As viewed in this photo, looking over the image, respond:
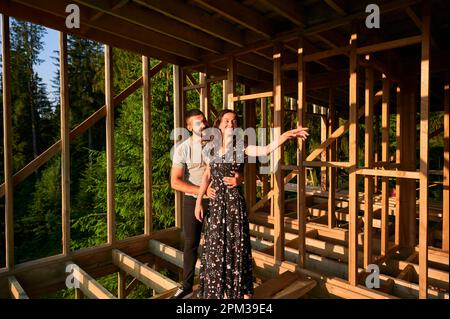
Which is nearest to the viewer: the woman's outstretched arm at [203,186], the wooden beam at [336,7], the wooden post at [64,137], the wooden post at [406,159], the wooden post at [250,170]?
the woman's outstretched arm at [203,186]

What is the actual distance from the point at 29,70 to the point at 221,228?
21884 mm

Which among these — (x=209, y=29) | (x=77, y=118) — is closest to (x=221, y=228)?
(x=209, y=29)

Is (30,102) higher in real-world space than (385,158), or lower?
higher

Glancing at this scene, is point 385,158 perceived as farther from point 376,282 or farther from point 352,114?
point 376,282

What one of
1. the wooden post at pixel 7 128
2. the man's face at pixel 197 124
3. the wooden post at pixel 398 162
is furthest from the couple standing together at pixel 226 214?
the wooden post at pixel 398 162

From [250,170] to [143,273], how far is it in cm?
350

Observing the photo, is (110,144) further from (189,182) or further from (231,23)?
(231,23)

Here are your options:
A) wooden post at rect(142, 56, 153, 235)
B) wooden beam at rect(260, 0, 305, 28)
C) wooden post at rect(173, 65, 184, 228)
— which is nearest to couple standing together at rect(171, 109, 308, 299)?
wooden beam at rect(260, 0, 305, 28)

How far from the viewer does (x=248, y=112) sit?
21.4 feet

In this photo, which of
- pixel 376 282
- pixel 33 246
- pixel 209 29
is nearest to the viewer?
pixel 376 282

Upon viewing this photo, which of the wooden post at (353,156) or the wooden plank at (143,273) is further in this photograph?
the wooden plank at (143,273)

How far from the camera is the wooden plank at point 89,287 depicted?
2.97m

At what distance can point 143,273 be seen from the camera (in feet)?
11.8

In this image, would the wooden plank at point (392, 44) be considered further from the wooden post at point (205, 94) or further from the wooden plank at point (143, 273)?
the wooden plank at point (143, 273)
